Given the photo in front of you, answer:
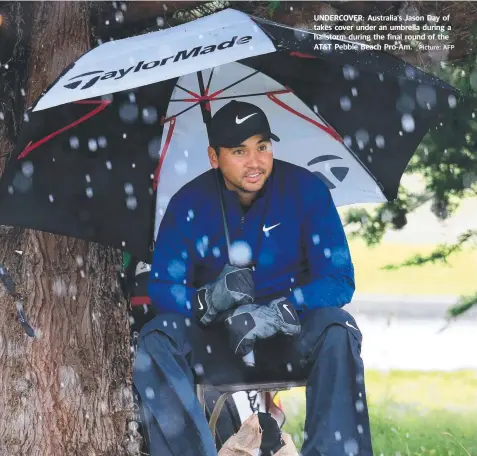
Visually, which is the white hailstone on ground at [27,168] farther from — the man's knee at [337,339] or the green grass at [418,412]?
the green grass at [418,412]

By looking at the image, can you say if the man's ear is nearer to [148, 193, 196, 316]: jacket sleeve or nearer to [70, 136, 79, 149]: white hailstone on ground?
[148, 193, 196, 316]: jacket sleeve

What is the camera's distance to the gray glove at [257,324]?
13.0 ft

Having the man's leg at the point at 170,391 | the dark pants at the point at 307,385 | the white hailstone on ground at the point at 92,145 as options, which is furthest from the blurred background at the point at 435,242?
the man's leg at the point at 170,391

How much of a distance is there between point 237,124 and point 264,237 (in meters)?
0.56

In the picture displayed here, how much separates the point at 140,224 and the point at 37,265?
2.00 feet

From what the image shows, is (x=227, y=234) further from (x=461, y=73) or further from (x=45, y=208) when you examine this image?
(x=461, y=73)

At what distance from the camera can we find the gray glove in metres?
3.97

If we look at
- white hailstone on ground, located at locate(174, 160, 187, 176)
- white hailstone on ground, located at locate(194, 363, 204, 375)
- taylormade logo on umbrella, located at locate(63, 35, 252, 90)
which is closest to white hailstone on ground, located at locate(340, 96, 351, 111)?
white hailstone on ground, located at locate(174, 160, 187, 176)

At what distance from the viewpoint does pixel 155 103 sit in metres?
4.90

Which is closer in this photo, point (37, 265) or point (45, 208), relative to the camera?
point (45, 208)

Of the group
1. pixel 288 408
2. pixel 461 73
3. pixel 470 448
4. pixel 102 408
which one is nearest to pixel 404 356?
pixel 288 408

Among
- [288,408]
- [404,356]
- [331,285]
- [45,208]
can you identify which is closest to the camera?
[331,285]

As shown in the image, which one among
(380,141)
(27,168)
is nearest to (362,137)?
(380,141)

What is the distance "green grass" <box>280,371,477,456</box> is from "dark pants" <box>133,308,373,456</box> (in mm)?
2431
